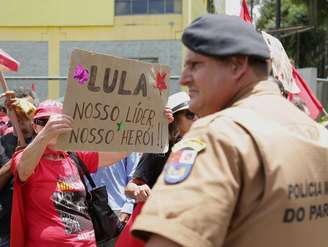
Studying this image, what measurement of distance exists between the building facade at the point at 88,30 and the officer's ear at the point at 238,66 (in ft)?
70.0

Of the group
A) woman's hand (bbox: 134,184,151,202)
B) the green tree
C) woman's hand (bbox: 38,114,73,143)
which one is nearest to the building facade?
the green tree

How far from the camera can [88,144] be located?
143 inches

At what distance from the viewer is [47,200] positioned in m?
3.73

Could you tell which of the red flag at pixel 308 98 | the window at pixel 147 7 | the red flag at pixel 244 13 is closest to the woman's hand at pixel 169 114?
the red flag at pixel 308 98

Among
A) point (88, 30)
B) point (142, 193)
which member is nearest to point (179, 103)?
point (142, 193)

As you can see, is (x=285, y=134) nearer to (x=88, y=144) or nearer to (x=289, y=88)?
(x=88, y=144)

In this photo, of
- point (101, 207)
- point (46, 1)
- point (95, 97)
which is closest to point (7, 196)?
point (101, 207)

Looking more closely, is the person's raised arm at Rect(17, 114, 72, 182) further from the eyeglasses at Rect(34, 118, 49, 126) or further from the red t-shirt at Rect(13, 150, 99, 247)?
the eyeglasses at Rect(34, 118, 49, 126)

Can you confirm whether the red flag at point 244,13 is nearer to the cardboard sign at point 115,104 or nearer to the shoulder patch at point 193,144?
the cardboard sign at point 115,104

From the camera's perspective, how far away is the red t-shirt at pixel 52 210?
12.2 ft

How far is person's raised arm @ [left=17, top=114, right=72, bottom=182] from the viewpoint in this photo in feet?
11.3

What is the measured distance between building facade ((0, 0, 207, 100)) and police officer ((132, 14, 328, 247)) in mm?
21310

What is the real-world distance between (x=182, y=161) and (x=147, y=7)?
76.8ft

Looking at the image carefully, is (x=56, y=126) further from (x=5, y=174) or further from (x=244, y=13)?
(x=244, y=13)
